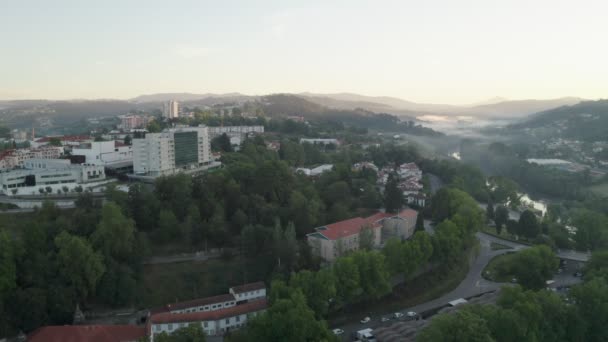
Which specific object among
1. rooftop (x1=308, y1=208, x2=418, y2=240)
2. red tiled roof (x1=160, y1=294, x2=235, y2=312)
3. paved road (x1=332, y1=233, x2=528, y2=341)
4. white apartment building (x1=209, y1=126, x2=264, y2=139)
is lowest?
paved road (x1=332, y1=233, x2=528, y2=341)

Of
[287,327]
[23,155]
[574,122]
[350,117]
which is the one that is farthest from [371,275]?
[574,122]

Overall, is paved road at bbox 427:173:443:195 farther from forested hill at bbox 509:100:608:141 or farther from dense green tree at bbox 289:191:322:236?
forested hill at bbox 509:100:608:141

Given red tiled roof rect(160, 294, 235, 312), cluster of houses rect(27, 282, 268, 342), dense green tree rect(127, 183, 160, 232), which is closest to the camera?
cluster of houses rect(27, 282, 268, 342)

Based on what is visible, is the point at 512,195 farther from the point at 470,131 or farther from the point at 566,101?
the point at 566,101

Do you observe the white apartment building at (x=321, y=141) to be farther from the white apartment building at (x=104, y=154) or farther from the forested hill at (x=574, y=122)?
the forested hill at (x=574, y=122)

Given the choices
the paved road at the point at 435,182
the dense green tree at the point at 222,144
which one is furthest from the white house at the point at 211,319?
the paved road at the point at 435,182

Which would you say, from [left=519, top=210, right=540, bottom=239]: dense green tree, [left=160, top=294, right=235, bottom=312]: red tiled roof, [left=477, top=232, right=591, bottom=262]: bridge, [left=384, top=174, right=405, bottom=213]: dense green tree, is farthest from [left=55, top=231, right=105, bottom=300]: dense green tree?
[left=519, top=210, right=540, bottom=239]: dense green tree

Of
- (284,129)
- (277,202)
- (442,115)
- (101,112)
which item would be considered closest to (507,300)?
(277,202)
